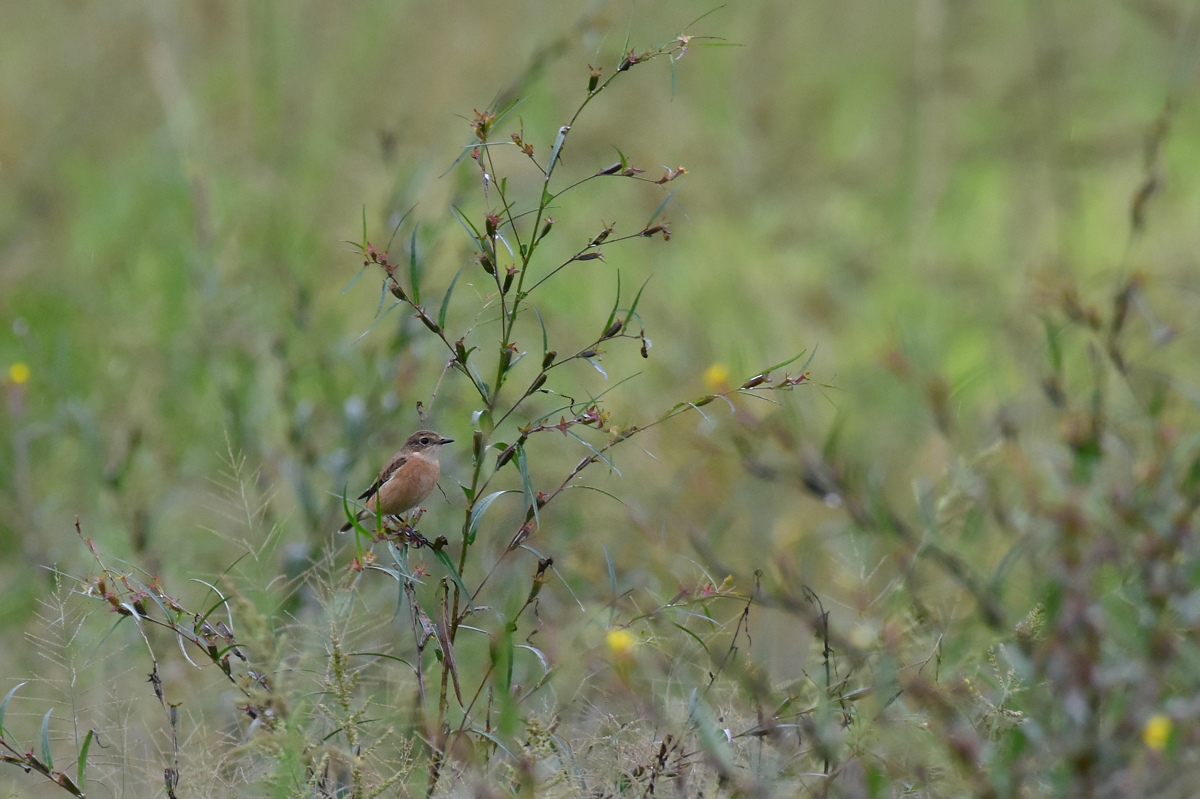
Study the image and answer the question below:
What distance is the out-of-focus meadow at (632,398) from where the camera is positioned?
187cm

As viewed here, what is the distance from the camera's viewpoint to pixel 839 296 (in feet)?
21.0

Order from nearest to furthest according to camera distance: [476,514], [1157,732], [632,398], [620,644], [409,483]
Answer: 1. [1157,732]
2. [620,644]
3. [476,514]
4. [409,483]
5. [632,398]

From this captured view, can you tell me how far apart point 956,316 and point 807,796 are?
476 centimetres

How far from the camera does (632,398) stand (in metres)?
5.54

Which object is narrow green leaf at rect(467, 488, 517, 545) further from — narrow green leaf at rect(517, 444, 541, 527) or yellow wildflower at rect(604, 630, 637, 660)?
yellow wildflower at rect(604, 630, 637, 660)

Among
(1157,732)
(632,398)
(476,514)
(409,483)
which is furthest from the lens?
(632,398)

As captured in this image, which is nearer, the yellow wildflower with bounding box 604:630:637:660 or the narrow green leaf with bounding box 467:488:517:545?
the yellow wildflower with bounding box 604:630:637:660

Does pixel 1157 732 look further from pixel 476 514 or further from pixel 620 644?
pixel 476 514

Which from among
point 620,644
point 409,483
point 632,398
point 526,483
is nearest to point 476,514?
point 526,483

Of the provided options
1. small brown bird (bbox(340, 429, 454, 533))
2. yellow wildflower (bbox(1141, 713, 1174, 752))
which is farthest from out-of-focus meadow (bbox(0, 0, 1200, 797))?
small brown bird (bbox(340, 429, 454, 533))

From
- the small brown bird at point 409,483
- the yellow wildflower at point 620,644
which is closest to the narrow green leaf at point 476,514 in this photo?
the yellow wildflower at point 620,644

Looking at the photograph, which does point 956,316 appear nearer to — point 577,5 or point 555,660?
point 577,5

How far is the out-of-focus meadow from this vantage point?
1872mm

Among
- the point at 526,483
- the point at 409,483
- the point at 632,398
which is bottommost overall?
the point at 526,483
